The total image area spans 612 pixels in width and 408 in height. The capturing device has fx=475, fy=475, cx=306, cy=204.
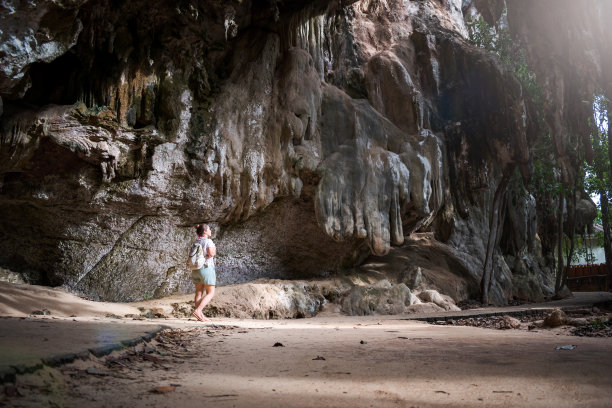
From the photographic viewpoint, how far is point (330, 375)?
2754 millimetres

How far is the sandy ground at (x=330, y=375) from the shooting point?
2.04 meters

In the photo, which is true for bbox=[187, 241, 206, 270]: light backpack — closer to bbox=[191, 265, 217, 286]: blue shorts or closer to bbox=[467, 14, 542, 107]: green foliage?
bbox=[191, 265, 217, 286]: blue shorts

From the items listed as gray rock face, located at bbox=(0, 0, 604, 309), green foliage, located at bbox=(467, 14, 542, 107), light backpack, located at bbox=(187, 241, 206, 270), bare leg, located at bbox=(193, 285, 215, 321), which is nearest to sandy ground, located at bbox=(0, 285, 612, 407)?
bare leg, located at bbox=(193, 285, 215, 321)

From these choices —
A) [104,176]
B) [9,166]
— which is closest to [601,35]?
[104,176]

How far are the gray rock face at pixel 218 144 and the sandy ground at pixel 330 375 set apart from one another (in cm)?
507

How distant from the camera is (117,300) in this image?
30.9ft

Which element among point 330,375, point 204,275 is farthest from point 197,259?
point 330,375

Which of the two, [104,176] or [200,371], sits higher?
[104,176]

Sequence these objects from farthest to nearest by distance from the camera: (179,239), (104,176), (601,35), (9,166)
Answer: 1. (179,239)
2. (104,176)
3. (9,166)
4. (601,35)

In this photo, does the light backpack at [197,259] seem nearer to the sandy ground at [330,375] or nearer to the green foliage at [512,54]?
the sandy ground at [330,375]

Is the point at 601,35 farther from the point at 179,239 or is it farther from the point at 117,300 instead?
the point at 117,300

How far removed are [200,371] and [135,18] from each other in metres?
7.61

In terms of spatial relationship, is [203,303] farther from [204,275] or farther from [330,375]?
[330,375]

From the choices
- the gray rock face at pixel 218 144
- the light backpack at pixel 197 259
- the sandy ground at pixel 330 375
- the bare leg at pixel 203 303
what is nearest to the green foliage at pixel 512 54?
the gray rock face at pixel 218 144
